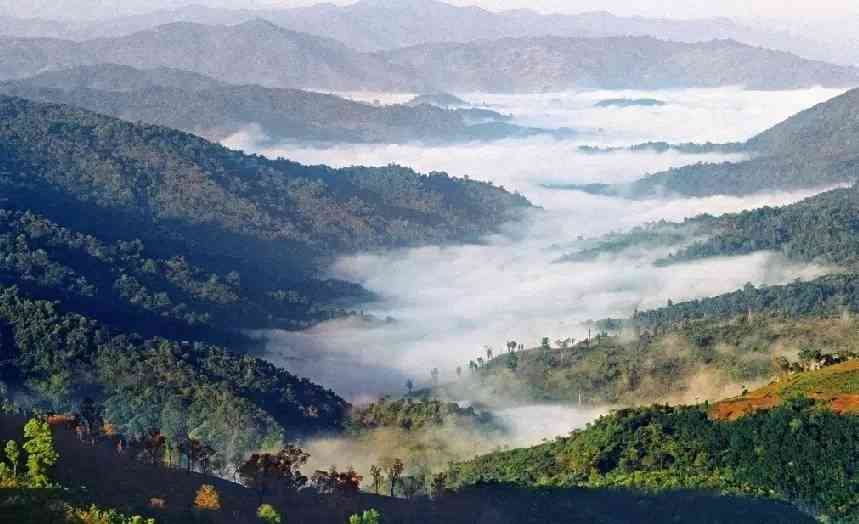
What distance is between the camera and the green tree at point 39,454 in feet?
289

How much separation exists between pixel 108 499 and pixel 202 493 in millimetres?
9113

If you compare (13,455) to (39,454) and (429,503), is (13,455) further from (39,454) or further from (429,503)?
(429,503)

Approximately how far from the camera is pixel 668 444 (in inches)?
5187

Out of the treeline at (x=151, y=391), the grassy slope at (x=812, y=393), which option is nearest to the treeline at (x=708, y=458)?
the grassy slope at (x=812, y=393)

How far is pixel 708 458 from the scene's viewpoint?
124 meters

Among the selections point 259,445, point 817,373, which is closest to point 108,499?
point 259,445

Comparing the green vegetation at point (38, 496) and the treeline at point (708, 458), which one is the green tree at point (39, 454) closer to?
the green vegetation at point (38, 496)

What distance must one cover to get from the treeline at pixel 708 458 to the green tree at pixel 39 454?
165 ft

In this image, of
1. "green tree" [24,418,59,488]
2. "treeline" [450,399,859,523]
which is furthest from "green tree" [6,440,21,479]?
"treeline" [450,399,859,523]

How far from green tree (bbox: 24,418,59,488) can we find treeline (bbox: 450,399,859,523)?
165 ft

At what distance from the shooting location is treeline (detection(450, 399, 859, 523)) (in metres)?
110

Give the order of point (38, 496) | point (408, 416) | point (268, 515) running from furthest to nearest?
point (408, 416)
point (268, 515)
point (38, 496)

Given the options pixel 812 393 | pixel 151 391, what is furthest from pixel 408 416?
pixel 812 393

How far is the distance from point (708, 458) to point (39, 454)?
2775 inches
